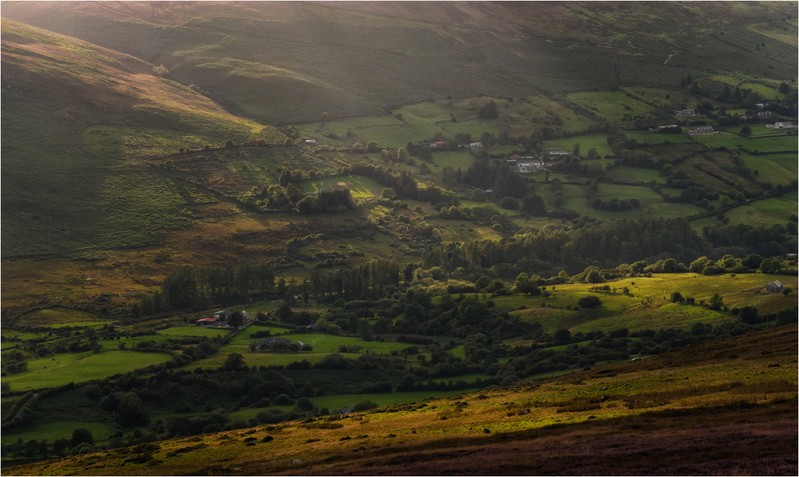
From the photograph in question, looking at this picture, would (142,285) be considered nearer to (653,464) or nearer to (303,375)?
(303,375)

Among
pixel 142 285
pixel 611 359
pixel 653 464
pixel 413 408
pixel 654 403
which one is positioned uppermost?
pixel 653 464

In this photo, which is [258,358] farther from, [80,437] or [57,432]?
[80,437]

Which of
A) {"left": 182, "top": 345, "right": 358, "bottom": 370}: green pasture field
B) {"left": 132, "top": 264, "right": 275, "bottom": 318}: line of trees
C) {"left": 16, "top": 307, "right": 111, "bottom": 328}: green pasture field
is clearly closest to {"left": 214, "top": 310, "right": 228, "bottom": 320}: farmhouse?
{"left": 132, "top": 264, "right": 275, "bottom": 318}: line of trees

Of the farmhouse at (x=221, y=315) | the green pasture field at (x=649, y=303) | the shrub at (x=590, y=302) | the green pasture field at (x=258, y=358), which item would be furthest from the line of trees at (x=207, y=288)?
the shrub at (x=590, y=302)

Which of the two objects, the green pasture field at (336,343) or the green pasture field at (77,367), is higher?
the green pasture field at (77,367)

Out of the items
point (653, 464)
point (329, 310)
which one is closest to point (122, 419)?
point (329, 310)

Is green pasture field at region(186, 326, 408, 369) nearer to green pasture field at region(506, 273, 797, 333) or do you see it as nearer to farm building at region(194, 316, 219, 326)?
farm building at region(194, 316, 219, 326)

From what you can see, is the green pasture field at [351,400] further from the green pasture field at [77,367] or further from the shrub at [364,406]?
the green pasture field at [77,367]
